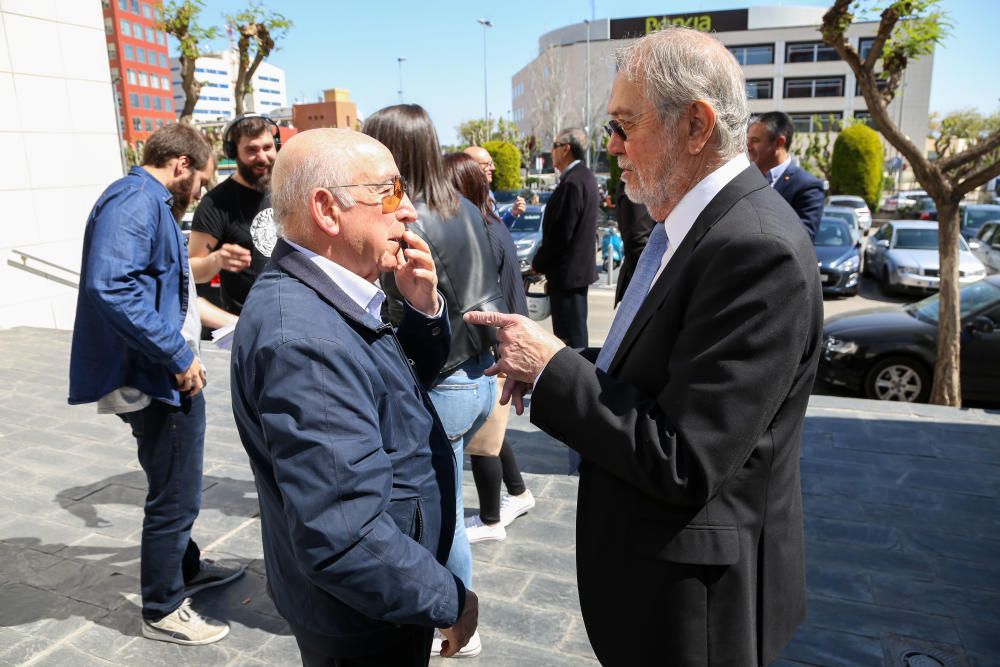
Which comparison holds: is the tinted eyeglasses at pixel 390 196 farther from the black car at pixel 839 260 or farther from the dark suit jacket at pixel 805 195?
the black car at pixel 839 260

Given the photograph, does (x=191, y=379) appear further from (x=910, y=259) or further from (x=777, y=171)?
(x=910, y=259)

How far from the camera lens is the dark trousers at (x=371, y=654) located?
1.65 m

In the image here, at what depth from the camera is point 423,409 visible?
5.57 feet

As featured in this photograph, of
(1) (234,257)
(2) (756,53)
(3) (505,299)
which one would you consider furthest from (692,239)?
(2) (756,53)

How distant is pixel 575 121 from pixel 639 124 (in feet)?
193

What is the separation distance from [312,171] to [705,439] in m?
1.03

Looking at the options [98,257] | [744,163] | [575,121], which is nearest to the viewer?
[744,163]

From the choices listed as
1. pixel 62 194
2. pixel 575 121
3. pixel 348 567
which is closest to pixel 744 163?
pixel 348 567

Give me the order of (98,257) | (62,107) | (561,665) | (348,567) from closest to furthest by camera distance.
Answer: (348,567) → (98,257) → (561,665) → (62,107)

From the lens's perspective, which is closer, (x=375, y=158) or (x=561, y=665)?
(x=375, y=158)

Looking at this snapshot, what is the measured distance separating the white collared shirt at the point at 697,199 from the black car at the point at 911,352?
6610mm

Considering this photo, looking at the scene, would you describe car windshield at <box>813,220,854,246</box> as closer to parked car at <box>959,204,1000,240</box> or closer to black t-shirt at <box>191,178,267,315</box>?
parked car at <box>959,204,1000,240</box>

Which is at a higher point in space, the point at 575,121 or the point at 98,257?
the point at 575,121

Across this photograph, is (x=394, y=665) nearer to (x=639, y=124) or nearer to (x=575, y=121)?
(x=639, y=124)
